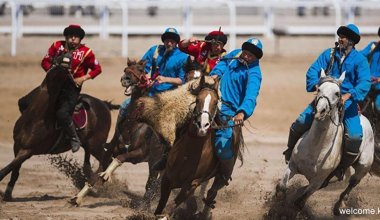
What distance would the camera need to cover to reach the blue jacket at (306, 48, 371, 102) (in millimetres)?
9562

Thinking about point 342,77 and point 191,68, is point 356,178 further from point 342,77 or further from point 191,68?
point 191,68

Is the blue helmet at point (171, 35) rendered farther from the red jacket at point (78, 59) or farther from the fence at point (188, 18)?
the fence at point (188, 18)

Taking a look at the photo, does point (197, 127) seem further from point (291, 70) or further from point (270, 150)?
point (291, 70)

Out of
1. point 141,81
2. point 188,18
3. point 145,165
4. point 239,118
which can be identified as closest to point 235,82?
point 239,118

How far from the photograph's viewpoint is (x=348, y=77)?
32.1 feet

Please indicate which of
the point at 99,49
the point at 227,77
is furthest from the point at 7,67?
the point at 227,77

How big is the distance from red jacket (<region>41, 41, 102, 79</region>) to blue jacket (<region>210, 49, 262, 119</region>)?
251 centimetres

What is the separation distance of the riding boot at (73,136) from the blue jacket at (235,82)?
Result: 266cm

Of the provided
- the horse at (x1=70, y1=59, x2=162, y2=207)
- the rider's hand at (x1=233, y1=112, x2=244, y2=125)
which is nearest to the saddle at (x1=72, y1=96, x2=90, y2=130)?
the horse at (x1=70, y1=59, x2=162, y2=207)

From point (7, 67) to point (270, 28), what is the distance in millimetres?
8170

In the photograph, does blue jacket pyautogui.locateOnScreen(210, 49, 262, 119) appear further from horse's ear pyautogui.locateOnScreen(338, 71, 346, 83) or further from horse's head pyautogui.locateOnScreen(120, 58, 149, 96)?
horse's head pyautogui.locateOnScreen(120, 58, 149, 96)

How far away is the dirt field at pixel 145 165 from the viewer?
1065 centimetres

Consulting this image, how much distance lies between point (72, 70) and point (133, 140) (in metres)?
1.37

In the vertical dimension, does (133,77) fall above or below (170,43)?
below
